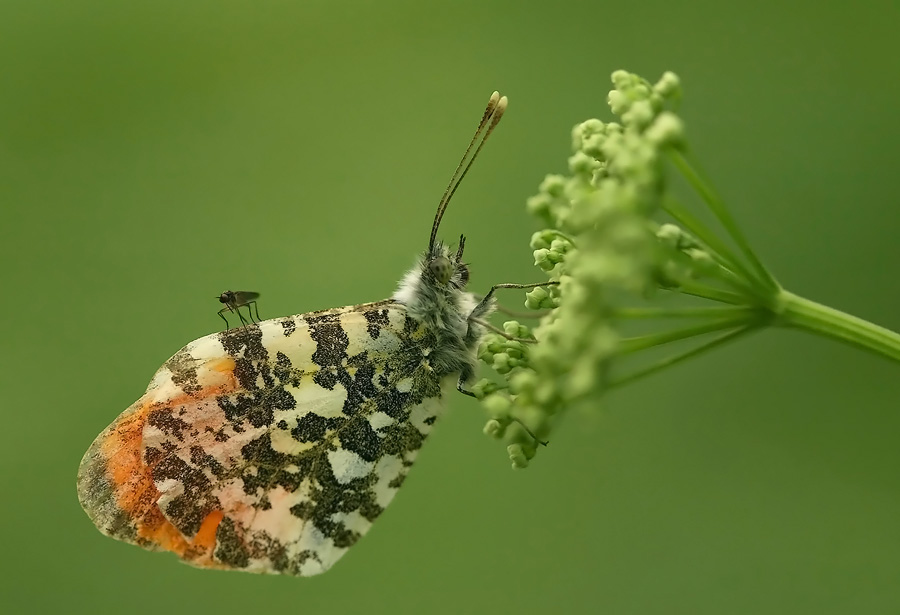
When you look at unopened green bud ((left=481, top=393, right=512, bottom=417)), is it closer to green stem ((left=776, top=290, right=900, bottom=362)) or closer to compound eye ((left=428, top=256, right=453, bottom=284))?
green stem ((left=776, top=290, right=900, bottom=362))

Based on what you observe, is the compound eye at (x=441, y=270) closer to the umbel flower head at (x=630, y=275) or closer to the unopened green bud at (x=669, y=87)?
the umbel flower head at (x=630, y=275)

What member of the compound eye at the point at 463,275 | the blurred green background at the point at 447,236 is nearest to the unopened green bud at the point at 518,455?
the compound eye at the point at 463,275

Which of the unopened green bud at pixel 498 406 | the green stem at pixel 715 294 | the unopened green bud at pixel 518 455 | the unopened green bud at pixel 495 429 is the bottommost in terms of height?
the unopened green bud at pixel 518 455

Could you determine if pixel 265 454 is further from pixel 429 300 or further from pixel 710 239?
pixel 710 239

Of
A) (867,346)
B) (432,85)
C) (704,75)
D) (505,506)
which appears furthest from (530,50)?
(867,346)

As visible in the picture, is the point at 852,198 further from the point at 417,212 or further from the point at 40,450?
the point at 40,450

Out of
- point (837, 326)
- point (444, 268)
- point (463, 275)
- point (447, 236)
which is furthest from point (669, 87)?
point (447, 236)

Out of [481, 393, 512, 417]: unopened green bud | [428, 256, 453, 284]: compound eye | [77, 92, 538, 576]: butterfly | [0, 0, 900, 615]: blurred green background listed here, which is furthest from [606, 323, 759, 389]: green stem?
[0, 0, 900, 615]: blurred green background
